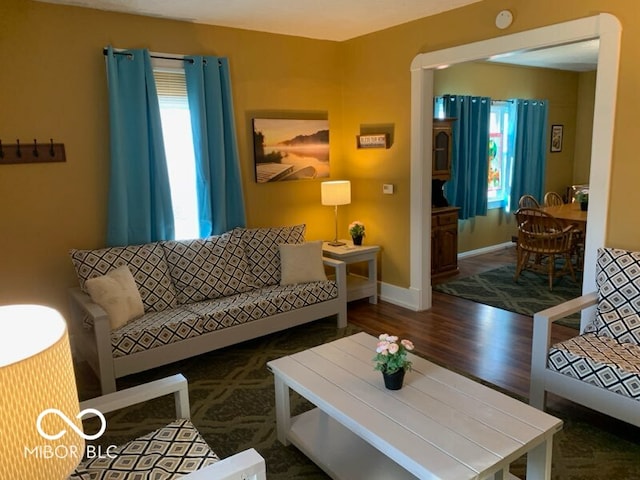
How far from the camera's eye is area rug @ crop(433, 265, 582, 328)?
472 cm

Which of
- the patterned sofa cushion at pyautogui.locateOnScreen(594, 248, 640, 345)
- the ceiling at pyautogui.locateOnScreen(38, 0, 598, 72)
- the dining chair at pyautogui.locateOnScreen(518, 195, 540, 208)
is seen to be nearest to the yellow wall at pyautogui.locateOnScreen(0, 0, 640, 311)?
the ceiling at pyautogui.locateOnScreen(38, 0, 598, 72)

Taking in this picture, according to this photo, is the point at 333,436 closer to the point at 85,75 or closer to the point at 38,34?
the point at 85,75

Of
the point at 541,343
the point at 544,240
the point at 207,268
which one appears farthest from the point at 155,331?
the point at 544,240

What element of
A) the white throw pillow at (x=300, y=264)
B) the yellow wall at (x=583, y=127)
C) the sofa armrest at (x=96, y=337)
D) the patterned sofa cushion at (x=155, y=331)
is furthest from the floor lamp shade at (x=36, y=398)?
the yellow wall at (x=583, y=127)

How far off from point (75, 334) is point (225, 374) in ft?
4.01

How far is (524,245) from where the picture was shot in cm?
547

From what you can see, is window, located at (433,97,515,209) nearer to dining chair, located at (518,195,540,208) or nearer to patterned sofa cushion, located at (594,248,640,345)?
dining chair, located at (518,195,540,208)

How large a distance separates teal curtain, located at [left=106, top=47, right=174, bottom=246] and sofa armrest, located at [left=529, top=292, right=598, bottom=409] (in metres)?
2.89

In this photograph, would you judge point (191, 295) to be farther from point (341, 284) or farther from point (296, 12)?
point (296, 12)

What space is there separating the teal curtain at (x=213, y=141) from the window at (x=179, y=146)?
0.06 meters

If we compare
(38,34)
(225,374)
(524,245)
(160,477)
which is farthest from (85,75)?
(524,245)

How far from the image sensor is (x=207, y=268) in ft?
12.6

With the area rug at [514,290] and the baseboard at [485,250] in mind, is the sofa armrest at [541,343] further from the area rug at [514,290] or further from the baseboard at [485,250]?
the baseboard at [485,250]

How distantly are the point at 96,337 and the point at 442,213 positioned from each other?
3990 millimetres
